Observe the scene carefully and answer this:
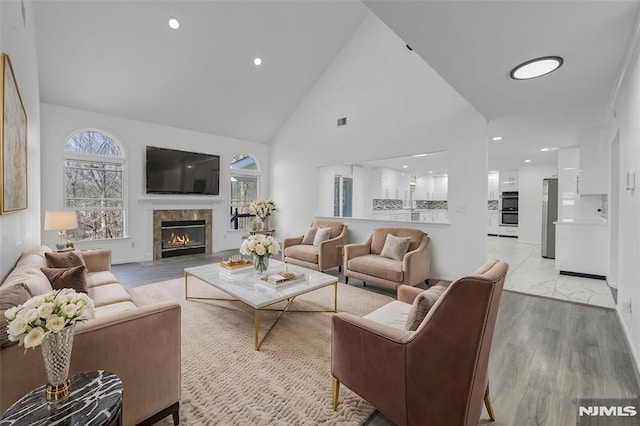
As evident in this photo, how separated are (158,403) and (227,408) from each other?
40 centimetres

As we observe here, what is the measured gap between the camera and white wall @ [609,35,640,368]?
2170 millimetres

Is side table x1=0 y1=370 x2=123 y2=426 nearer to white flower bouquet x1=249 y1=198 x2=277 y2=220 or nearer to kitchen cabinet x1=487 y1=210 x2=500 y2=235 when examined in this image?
→ white flower bouquet x1=249 y1=198 x2=277 y2=220

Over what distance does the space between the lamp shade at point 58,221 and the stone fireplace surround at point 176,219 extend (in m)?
1.91

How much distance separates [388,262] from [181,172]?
4.74 metres

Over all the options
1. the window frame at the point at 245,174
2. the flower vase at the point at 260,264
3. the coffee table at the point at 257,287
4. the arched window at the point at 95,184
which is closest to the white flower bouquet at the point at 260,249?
the flower vase at the point at 260,264

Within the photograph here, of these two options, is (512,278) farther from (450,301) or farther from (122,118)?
(122,118)

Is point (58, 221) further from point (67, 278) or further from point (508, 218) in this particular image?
point (508, 218)

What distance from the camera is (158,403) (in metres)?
1.50

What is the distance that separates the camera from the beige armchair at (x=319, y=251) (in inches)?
183

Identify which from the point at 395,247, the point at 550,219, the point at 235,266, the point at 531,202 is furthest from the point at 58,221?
the point at 531,202

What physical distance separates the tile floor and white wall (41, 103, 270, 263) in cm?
592

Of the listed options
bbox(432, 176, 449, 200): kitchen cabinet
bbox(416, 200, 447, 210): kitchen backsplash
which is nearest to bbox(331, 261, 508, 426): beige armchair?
bbox(416, 200, 447, 210): kitchen backsplash

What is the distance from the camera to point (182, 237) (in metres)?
6.27

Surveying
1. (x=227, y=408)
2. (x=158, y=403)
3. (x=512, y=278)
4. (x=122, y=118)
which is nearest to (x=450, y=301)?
(x=227, y=408)
